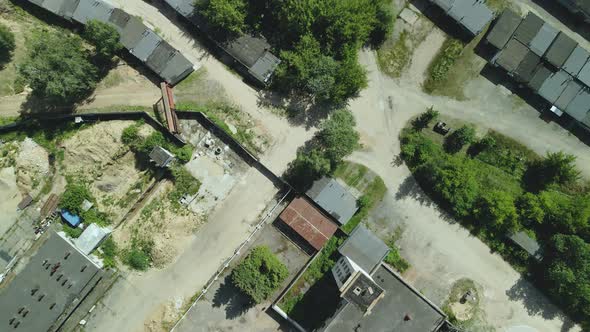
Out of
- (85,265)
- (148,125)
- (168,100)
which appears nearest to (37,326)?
(85,265)

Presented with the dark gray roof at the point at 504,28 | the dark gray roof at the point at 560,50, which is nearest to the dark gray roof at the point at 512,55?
the dark gray roof at the point at 504,28

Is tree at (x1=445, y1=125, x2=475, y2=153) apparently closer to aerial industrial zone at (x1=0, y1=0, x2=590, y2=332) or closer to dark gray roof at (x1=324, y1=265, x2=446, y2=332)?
aerial industrial zone at (x1=0, y1=0, x2=590, y2=332)

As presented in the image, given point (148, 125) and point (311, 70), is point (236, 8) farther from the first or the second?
point (148, 125)

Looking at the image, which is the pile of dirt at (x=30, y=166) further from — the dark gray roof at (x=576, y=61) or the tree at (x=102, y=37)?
the dark gray roof at (x=576, y=61)

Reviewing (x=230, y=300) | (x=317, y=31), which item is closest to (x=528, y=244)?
(x=317, y=31)

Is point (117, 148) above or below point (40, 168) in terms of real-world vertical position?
above

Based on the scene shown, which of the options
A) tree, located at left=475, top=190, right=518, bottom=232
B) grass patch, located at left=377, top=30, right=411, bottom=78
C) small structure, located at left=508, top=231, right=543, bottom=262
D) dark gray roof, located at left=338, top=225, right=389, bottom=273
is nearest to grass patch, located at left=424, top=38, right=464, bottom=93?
grass patch, located at left=377, top=30, right=411, bottom=78
